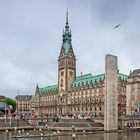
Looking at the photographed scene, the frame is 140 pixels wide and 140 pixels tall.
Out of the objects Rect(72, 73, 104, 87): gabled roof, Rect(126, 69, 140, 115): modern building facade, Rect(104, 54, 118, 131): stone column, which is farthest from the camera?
Rect(72, 73, 104, 87): gabled roof

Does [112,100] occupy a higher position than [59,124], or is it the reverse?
[112,100]

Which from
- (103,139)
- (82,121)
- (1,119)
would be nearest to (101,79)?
(82,121)

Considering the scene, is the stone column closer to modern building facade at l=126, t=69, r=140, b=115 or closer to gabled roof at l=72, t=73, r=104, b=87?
modern building facade at l=126, t=69, r=140, b=115

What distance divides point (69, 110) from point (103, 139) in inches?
5142

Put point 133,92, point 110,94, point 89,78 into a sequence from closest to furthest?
point 110,94
point 133,92
point 89,78

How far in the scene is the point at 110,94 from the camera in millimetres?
93625

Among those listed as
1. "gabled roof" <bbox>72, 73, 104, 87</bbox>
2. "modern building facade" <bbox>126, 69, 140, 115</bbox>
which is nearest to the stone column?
"modern building facade" <bbox>126, 69, 140, 115</bbox>

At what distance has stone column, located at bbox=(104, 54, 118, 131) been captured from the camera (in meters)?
92.9

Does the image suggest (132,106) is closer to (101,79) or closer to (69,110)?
(101,79)

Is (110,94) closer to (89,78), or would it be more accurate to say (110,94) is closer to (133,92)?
(133,92)

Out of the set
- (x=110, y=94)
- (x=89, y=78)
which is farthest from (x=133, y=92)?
(x=110, y=94)

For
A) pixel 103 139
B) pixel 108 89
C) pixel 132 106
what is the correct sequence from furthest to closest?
pixel 132 106, pixel 108 89, pixel 103 139

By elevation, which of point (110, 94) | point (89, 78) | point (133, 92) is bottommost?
point (110, 94)

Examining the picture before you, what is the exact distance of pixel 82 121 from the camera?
115 meters
